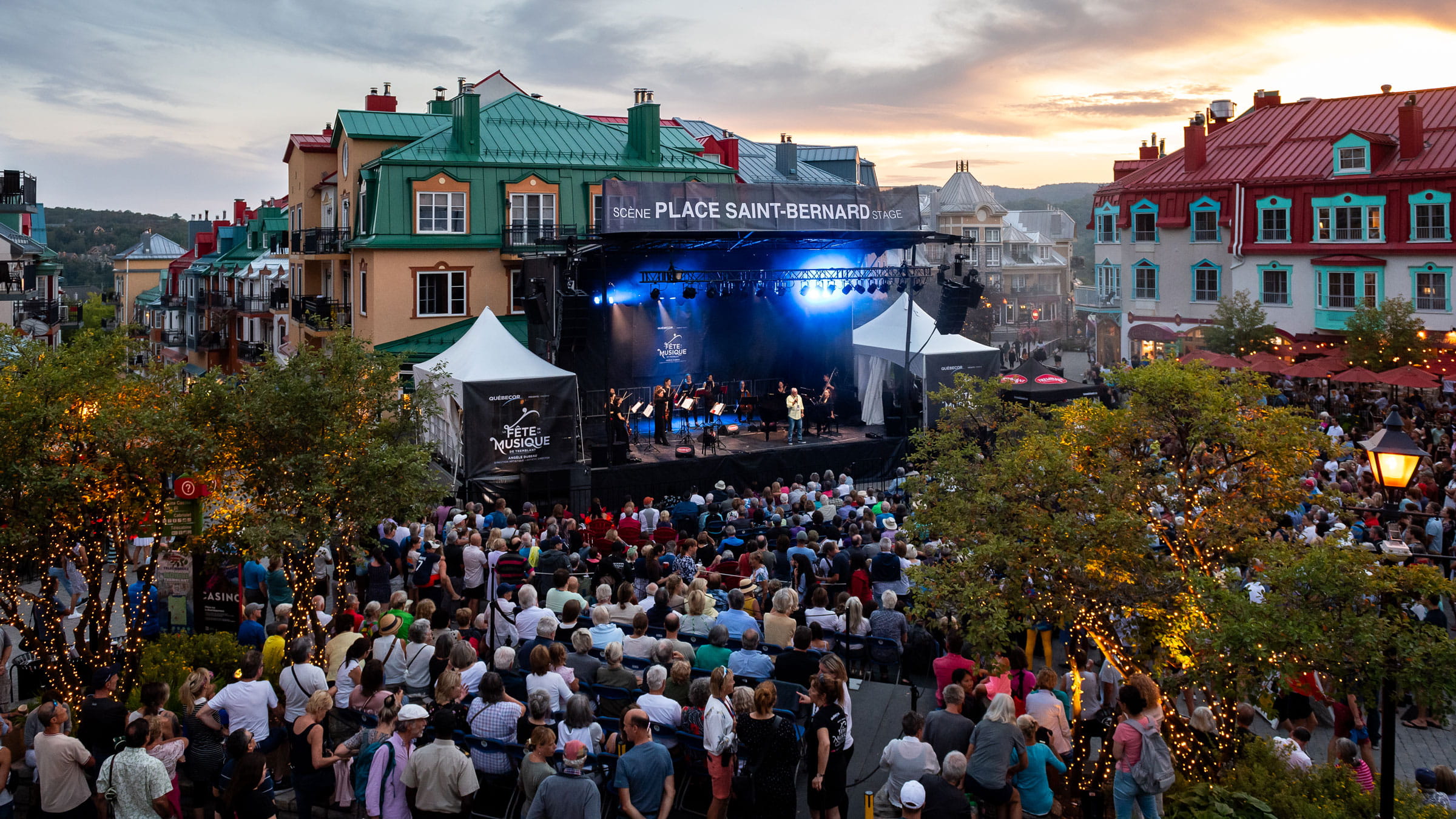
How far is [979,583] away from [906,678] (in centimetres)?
305

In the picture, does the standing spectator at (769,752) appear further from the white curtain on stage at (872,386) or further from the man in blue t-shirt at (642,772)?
the white curtain on stage at (872,386)

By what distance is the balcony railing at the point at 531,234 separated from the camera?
96.1ft

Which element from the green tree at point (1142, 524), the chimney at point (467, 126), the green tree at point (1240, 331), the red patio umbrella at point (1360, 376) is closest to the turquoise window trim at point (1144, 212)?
the green tree at point (1240, 331)

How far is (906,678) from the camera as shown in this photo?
11359 millimetres

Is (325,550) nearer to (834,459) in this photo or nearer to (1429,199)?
(834,459)

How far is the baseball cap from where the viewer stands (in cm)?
685

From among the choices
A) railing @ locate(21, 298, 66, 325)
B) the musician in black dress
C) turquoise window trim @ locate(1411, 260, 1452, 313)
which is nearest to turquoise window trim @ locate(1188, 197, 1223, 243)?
turquoise window trim @ locate(1411, 260, 1452, 313)

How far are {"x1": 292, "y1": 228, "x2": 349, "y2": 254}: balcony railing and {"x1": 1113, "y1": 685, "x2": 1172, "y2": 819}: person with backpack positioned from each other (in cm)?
2741

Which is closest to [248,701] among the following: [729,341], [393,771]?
[393,771]

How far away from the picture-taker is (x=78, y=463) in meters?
9.29

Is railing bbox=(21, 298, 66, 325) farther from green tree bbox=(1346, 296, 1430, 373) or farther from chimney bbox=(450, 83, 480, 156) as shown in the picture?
green tree bbox=(1346, 296, 1430, 373)

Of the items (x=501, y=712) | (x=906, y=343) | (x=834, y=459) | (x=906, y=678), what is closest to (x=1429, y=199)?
(x=906, y=343)

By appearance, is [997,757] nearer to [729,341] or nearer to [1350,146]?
[729,341]

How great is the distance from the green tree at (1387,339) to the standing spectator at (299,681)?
29424mm
